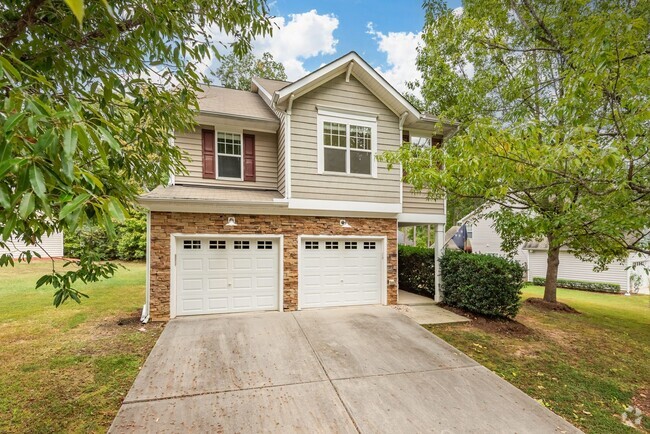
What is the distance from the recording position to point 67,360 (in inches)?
214

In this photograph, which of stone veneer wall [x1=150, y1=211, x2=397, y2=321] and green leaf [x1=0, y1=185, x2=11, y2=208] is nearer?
green leaf [x1=0, y1=185, x2=11, y2=208]

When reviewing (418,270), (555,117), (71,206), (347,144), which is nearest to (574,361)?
(555,117)

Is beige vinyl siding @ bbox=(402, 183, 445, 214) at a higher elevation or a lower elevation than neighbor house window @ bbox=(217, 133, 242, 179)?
lower

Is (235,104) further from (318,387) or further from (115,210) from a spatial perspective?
(115,210)

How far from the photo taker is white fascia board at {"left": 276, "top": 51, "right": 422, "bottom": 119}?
814 centimetres

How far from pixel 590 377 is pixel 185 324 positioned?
8.14 metres

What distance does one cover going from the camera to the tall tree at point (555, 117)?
13.4 feet

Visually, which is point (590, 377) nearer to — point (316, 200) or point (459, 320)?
point (459, 320)

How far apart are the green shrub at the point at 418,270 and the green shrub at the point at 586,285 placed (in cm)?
1282

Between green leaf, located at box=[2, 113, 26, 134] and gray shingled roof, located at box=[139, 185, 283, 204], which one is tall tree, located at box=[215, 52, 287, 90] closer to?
gray shingled roof, located at box=[139, 185, 283, 204]

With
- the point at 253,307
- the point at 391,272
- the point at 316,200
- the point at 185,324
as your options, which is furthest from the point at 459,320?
the point at 185,324

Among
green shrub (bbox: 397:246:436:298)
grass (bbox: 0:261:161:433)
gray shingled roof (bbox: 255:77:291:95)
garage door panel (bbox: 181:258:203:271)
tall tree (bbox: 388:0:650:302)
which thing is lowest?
grass (bbox: 0:261:161:433)

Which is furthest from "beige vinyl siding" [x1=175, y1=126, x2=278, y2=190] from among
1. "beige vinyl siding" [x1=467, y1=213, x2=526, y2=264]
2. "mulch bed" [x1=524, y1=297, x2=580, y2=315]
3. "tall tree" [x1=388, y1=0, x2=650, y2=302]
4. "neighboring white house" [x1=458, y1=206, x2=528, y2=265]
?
"beige vinyl siding" [x1=467, y1=213, x2=526, y2=264]

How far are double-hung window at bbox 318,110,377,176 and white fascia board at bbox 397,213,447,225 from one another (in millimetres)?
1791
